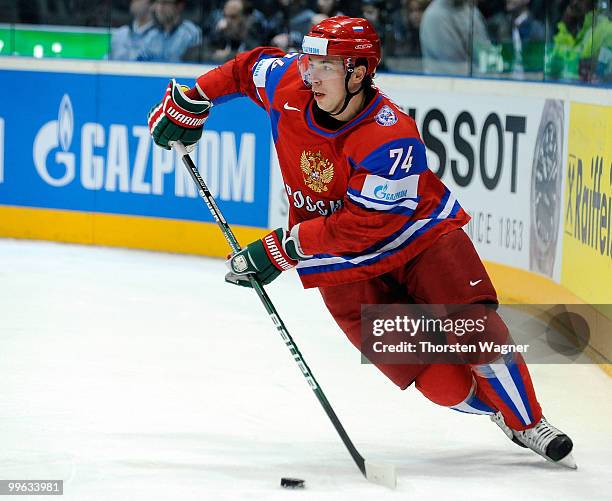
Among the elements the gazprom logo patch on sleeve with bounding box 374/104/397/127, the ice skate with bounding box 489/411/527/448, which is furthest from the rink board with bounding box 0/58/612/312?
the gazprom logo patch on sleeve with bounding box 374/104/397/127

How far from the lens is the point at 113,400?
4273mm

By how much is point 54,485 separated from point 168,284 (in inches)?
126

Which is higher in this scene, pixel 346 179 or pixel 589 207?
pixel 346 179

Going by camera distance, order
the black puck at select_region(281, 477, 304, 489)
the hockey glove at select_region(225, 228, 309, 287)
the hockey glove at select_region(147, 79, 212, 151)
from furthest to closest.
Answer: the hockey glove at select_region(147, 79, 212, 151), the hockey glove at select_region(225, 228, 309, 287), the black puck at select_region(281, 477, 304, 489)

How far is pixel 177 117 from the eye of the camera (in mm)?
3977

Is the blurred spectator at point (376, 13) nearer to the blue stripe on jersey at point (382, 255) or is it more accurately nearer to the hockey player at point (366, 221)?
the hockey player at point (366, 221)

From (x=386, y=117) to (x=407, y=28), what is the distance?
3.62m

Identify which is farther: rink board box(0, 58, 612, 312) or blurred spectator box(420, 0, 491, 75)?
blurred spectator box(420, 0, 491, 75)

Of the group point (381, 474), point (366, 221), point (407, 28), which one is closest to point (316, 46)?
point (366, 221)

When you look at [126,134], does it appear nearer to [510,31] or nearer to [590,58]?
[510,31]

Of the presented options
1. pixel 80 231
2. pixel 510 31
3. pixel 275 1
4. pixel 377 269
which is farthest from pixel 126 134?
pixel 377 269

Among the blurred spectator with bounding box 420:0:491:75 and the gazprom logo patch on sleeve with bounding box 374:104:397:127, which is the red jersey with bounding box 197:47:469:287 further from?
the blurred spectator with bounding box 420:0:491:75

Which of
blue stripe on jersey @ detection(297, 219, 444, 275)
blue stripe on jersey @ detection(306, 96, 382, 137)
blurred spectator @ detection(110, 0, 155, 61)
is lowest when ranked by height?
blue stripe on jersey @ detection(297, 219, 444, 275)

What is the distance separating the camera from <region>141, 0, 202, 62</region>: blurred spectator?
24.6 ft
